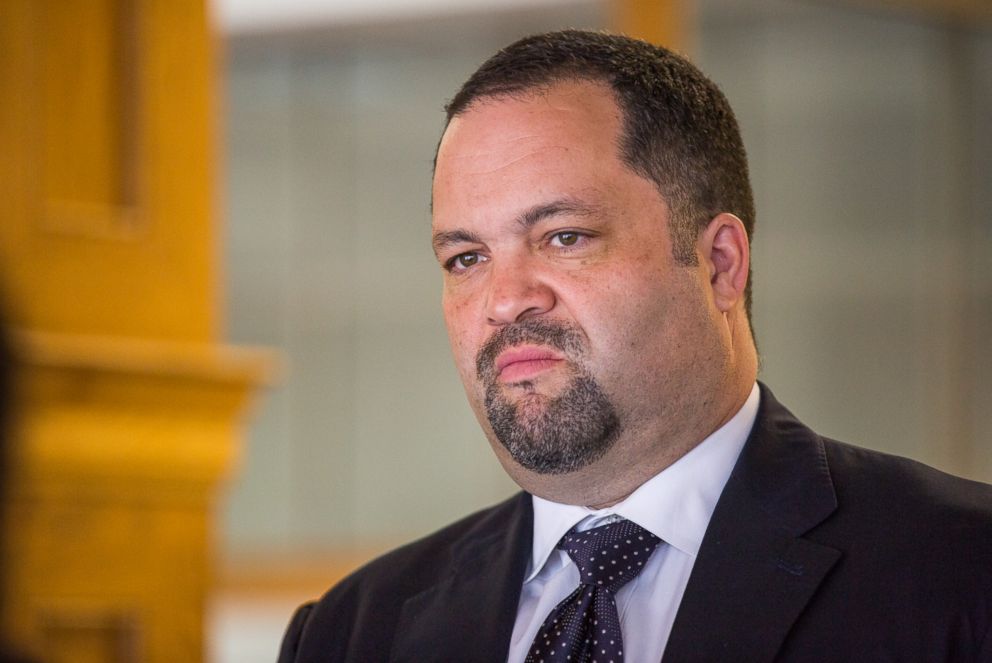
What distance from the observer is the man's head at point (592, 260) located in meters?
1.57

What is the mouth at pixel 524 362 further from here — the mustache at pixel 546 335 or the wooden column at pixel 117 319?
the wooden column at pixel 117 319

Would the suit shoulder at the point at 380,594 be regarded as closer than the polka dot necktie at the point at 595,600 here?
No

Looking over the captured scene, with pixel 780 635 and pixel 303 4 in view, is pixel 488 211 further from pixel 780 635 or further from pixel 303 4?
pixel 303 4

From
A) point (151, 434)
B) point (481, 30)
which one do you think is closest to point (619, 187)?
point (151, 434)

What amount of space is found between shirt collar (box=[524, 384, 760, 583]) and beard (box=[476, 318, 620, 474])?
82 millimetres

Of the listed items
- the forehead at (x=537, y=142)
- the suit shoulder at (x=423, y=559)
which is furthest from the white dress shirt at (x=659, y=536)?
the forehead at (x=537, y=142)

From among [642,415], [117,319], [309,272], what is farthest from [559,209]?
[309,272]

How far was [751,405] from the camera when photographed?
5.60 ft

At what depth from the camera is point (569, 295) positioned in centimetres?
156

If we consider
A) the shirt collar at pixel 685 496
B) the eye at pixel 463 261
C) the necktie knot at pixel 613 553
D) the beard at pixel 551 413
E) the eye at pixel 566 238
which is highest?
the eye at pixel 566 238

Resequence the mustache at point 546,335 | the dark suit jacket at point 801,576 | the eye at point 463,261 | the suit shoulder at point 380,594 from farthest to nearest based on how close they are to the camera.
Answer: the suit shoulder at point 380,594 < the eye at point 463,261 < the mustache at point 546,335 < the dark suit jacket at point 801,576

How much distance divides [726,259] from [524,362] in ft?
0.92

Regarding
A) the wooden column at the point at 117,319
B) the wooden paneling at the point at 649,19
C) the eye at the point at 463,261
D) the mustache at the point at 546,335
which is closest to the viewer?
the mustache at the point at 546,335

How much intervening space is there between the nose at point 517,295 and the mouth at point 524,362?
0.11 ft
